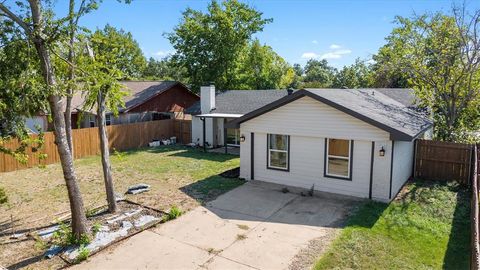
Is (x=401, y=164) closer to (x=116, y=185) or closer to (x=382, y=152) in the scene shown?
(x=382, y=152)

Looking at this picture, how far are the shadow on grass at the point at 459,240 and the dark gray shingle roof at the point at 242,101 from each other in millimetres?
12513

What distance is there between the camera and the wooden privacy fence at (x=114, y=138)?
624 inches

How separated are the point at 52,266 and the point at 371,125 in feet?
30.6

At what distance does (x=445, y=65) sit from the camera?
52.0 feet

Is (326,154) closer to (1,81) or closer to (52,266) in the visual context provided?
(52,266)

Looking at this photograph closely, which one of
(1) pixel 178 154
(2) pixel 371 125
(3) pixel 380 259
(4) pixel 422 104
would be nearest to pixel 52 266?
(3) pixel 380 259

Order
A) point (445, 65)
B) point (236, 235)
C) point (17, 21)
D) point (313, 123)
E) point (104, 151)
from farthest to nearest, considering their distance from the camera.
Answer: point (445, 65), point (313, 123), point (104, 151), point (236, 235), point (17, 21)

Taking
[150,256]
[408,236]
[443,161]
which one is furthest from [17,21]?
[443,161]

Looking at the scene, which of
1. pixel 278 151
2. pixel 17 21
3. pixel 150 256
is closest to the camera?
pixel 17 21

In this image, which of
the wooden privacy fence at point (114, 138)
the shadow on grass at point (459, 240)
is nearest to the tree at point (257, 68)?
the wooden privacy fence at point (114, 138)

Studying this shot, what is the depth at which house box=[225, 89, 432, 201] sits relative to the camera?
10.7 meters

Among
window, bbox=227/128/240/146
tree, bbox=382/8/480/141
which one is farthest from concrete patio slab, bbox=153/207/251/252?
tree, bbox=382/8/480/141

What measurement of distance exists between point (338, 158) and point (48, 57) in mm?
8945

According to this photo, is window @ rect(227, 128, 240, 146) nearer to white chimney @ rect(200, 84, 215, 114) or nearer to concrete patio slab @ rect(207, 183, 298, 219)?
white chimney @ rect(200, 84, 215, 114)
